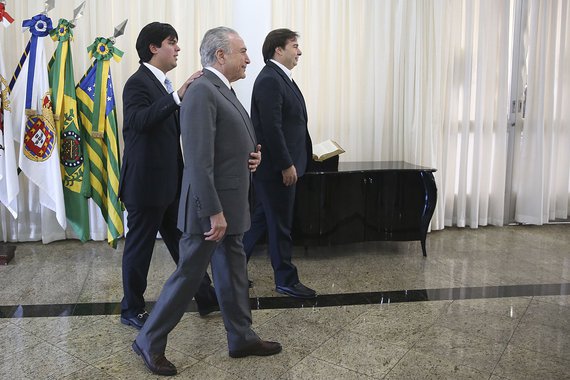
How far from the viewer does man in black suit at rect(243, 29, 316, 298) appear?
3381mm

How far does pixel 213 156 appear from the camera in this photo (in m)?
2.37

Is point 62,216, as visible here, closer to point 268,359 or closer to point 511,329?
point 268,359

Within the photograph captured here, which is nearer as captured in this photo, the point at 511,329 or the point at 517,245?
the point at 511,329

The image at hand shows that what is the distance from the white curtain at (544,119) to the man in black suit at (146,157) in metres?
4.10

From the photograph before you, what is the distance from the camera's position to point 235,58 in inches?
99.0

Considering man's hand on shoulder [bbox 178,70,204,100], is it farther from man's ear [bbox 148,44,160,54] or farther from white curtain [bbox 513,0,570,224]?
white curtain [bbox 513,0,570,224]

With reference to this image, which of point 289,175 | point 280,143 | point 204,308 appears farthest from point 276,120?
point 204,308

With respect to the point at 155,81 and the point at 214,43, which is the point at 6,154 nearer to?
the point at 155,81

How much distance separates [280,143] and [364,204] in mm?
1428

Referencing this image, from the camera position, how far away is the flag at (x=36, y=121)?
4359 mm

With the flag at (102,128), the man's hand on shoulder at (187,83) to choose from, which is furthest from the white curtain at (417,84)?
the man's hand on shoulder at (187,83)

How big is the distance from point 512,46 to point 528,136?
929 millimetres

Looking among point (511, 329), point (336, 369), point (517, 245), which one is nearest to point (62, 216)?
point (336, 369)

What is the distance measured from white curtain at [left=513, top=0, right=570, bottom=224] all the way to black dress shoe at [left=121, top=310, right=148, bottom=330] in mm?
4235
